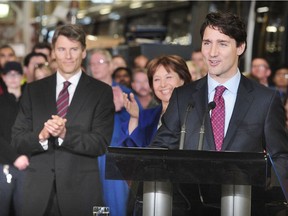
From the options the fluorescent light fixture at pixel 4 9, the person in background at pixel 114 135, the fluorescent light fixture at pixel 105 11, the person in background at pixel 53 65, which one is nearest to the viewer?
the person in background at pixel 114 135

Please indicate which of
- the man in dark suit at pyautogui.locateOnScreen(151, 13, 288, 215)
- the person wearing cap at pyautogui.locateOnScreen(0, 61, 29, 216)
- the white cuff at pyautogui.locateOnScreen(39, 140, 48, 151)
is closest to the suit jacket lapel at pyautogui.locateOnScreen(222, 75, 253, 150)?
the man in dark suit at pyautogui.locateOnScreen(151, 13, 288, 215)

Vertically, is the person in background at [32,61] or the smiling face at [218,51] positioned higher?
the smiling face at [218,51]

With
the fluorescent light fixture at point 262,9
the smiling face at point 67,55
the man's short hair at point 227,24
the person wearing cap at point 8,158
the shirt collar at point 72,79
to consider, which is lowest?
the person wearing cap at point 8,158

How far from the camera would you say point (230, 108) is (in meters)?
5.25

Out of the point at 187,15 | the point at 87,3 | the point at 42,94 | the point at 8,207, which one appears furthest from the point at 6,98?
the point at 87,3

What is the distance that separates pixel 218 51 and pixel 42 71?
16.7 feet

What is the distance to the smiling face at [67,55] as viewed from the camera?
6.96 meters

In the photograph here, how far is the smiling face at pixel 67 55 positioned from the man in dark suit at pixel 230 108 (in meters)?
1.79

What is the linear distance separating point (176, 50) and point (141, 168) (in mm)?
9541

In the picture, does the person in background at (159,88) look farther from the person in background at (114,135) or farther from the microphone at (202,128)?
the microphone at (202,128)

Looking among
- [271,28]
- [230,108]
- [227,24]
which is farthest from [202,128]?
[271,28]

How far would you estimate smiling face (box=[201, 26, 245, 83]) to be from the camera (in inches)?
204

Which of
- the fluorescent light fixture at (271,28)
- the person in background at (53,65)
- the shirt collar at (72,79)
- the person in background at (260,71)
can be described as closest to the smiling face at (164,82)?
the shirt collar at (72,79)

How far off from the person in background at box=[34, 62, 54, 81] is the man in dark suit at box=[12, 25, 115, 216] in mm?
3137
